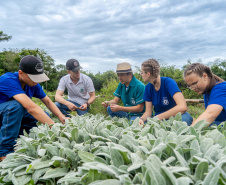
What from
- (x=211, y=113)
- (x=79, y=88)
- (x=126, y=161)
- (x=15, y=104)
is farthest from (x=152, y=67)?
(x=79, y=88)

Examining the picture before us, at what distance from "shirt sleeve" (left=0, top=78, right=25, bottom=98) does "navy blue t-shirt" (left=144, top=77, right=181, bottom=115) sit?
2.12 metres

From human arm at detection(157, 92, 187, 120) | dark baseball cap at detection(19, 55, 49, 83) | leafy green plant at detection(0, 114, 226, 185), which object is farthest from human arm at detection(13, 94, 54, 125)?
human arm at detection(157, 92, 187, 120)

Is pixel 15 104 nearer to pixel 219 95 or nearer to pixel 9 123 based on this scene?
pixel 9 123

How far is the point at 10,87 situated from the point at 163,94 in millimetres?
2423

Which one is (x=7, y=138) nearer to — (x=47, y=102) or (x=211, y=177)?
(x=47, y=102)

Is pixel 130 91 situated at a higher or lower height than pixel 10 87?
lower

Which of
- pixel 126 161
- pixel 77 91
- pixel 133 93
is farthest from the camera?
pixel 77 91

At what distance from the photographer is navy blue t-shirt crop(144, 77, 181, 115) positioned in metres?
3.34

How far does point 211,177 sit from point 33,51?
35.4m

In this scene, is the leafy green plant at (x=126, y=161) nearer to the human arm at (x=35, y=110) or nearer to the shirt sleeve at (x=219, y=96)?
the shirt sleeve at (x=219, y=96)

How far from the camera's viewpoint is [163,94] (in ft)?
11.3

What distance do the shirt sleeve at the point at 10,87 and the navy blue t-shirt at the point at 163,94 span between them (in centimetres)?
212

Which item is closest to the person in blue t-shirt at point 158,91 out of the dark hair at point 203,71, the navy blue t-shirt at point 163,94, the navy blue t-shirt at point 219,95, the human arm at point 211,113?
the navy blue t-shirt at point 163,94

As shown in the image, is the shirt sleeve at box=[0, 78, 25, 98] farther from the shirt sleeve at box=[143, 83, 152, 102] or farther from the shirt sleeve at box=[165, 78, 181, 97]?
the shirt sleeve at box=[165, 78, 181, 97]
